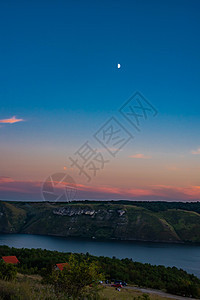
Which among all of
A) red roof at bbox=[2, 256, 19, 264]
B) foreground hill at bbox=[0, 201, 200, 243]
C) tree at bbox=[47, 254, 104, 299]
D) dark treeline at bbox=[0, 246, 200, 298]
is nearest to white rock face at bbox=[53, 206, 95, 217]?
foreground hill at bbox=[0, 201, 200, 243]

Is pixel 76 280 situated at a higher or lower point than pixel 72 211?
higher

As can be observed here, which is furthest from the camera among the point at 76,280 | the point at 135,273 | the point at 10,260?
the point at 135,273

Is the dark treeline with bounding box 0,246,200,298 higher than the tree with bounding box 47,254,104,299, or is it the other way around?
the tree with bounding box 47,254,104,299

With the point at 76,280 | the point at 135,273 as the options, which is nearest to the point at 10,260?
the point at 135,273

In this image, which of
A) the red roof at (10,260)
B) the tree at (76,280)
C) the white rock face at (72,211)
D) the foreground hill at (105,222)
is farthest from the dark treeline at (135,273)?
the white rock face at (72,211)

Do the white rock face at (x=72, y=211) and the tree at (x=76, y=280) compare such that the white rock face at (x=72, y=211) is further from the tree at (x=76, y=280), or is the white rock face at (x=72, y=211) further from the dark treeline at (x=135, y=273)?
the tree at (x=76, y=280)

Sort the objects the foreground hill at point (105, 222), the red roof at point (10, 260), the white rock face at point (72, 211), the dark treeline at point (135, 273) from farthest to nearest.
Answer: the white rock face at point (72, 211) → the foreground hill at point (105, 222) → the red roof at point (10, 260) → the dark treeline at point (135, 273)

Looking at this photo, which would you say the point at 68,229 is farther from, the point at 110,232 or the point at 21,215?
the point at 21,215

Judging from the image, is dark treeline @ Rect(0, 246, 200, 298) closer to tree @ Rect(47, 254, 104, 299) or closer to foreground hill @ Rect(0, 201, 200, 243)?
tree @ Rect(47, 254, 104, 299)

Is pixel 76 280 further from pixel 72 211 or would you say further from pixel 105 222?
pixel 72 211

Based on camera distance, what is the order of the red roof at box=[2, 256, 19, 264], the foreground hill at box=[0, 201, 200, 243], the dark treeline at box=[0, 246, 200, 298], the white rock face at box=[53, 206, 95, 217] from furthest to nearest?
the white rock face at box=[53, 206, 95, 217] → the foreground hill at box=[0, 201, 200, 243] → the red roof at box=[2, 256, 19, 264] → the dark treeline at box=[0, 246, 200, 298]
